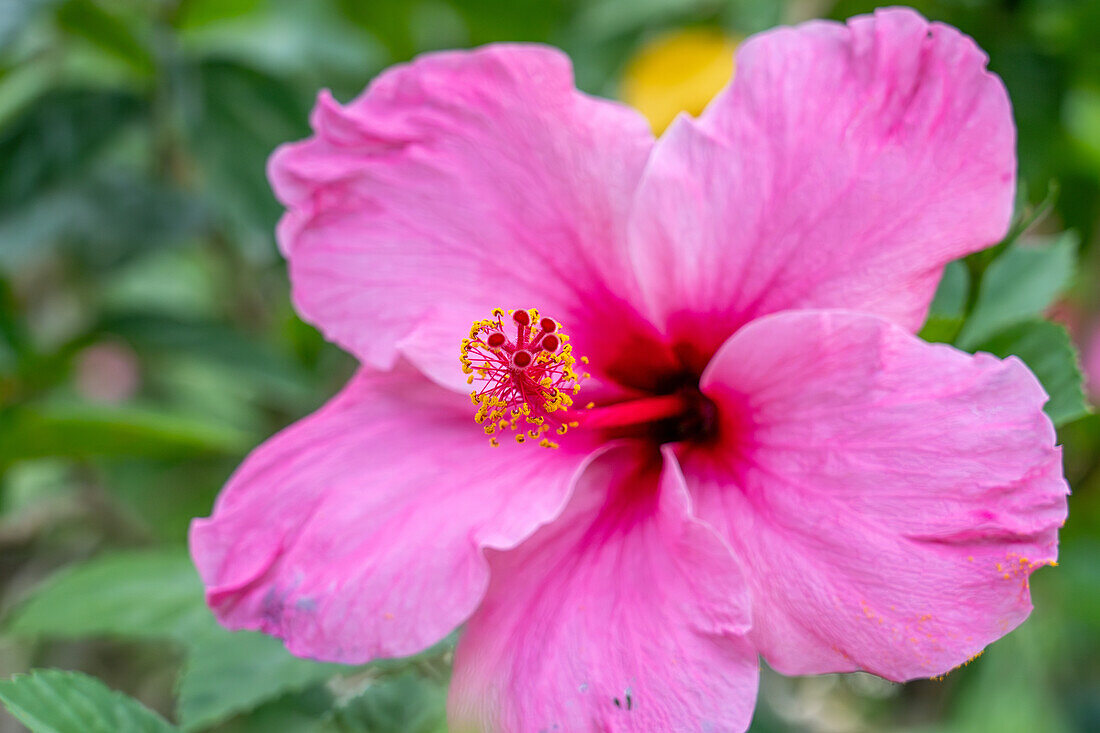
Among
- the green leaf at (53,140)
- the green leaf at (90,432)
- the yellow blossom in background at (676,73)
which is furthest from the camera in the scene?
the yellow blossom in background at (676,73)

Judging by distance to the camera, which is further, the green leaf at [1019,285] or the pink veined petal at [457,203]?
the green leaf at [1019,285]

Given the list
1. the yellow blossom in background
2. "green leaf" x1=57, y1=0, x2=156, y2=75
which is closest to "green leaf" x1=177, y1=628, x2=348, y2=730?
"green leaf" x1=57, y1=0, x2=156, y2=75

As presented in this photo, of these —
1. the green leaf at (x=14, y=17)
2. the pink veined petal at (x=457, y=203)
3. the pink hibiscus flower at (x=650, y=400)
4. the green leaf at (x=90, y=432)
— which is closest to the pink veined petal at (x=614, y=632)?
the pink hibiscus flower at (x=650, y=400)

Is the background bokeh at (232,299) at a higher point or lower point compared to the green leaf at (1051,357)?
lower

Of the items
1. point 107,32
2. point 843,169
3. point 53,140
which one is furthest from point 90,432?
point 843,169

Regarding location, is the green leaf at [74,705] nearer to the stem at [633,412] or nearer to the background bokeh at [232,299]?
the background bokeh at [232,299]

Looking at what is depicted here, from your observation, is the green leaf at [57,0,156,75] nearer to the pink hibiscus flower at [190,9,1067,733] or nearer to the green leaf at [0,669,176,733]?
the pink hibiscus flower at [190,9,1067,733]
